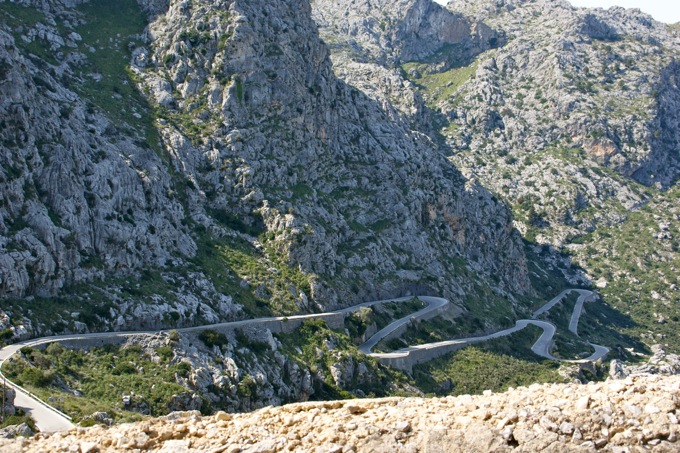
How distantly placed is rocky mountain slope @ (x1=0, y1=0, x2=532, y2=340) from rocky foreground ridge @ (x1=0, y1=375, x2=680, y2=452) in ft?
109

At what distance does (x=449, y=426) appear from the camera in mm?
17859

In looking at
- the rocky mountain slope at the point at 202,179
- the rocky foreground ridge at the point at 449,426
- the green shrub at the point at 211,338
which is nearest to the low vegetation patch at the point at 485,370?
the rocky mountain slope at the point at 202,179

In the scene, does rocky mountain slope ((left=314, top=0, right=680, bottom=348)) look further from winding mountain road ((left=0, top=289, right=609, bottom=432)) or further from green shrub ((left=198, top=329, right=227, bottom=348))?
green shrub ((left=198, top=329, right=227, bottom=348))

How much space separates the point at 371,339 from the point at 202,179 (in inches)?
1185

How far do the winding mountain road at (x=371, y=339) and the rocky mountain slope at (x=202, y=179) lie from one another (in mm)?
2269

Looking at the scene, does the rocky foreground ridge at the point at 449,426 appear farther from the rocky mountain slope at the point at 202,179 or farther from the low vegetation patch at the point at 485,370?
the low vegetation patch at the point at 485,370

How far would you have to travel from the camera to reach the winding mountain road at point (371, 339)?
106 feet

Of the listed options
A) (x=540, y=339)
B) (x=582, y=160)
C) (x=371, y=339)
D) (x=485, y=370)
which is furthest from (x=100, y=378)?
(x=582, y=160)

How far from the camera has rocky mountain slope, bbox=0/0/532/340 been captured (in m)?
57.8

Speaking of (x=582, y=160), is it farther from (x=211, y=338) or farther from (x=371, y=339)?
(x=211, y=338)

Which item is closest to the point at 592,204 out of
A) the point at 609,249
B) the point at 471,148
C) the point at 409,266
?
the point at 609,249

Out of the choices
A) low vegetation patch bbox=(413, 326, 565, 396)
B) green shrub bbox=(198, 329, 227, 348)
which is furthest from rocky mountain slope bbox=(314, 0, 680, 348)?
green shrub bbox=(198, 329, 227, 348)

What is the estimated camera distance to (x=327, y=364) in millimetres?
64438

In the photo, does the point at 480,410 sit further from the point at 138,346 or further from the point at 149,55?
the point at 149,55
